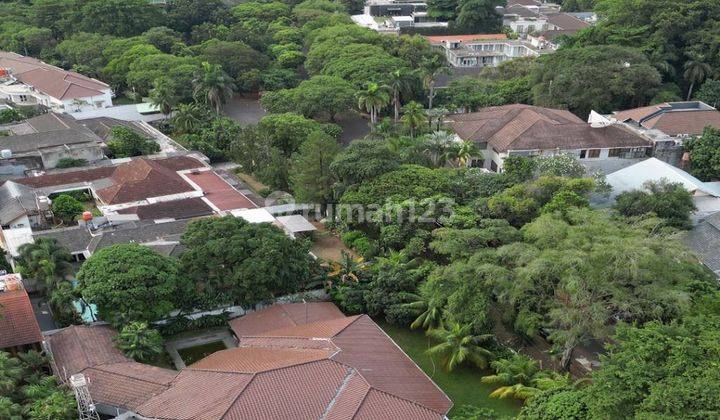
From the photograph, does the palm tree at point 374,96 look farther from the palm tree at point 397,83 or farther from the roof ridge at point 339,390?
the roof ridge at point 339,390

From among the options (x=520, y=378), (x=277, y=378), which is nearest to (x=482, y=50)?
(x=520, y=378)

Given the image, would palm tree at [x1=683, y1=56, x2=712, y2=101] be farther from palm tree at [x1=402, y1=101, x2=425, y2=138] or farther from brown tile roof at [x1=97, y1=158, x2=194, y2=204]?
brown tile roof at [x1=97, y1=158, x2=194, y2=204]

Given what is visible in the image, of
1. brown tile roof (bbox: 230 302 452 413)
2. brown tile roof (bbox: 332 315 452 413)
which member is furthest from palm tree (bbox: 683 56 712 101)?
brown tile roof (bbox: 332 315 452 413)

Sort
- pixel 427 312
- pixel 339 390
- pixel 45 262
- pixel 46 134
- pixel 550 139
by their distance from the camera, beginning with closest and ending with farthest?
pixel 339 390, pixel 45 262, pixel 427 312, pixel 550 139, pixel 46 134

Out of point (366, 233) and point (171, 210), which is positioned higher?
point (171, 210)

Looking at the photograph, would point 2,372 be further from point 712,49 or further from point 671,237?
point 712,49

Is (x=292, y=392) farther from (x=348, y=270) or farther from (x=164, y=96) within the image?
(x=164, y=96)

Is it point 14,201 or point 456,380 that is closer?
point 456,380

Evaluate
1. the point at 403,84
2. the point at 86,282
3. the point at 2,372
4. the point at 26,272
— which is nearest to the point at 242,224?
the point at 86,282
